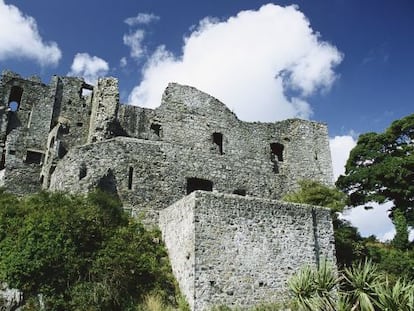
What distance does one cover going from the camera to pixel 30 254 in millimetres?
12977

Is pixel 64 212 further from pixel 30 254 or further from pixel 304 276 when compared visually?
pixel 304 276

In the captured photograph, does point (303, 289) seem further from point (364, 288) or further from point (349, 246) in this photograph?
point (349, 246)

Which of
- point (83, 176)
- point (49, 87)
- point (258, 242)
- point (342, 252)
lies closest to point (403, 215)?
point (342, 252)

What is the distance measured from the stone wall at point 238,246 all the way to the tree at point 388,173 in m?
10.2

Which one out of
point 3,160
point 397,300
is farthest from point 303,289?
point 3,160

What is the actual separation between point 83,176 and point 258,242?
8018 mm

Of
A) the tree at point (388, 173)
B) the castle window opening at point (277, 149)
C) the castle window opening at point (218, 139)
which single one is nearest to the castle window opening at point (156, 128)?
the castle window opening at point (218, 139)

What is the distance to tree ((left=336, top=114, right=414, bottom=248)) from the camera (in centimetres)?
2480

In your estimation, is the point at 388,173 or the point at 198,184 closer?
the point at 198,184

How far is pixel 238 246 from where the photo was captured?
1465 cm

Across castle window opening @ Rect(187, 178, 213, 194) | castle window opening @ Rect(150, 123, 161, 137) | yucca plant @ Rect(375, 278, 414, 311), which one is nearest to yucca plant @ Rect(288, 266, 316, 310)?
yucca plant @ Rect(375, 278, 414, 311)

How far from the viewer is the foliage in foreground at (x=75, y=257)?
12703 millimetres

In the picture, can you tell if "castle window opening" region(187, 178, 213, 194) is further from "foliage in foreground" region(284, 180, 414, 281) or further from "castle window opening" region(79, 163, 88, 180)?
"castle window opening" region(79, 163, 88, 180)

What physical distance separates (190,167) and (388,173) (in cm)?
1176
